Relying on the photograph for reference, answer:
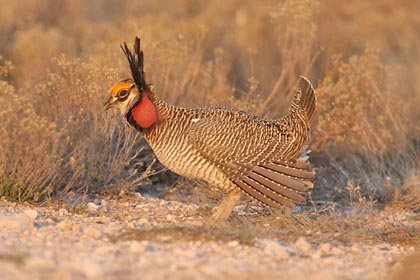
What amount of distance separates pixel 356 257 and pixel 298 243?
1.46 ft

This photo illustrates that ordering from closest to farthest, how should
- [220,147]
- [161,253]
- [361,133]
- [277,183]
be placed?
[161,253], [220,147], [277,183], [361,133]

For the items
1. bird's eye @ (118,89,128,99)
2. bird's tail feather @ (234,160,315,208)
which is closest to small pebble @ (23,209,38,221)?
bird's eye @ (118,89,128,99)

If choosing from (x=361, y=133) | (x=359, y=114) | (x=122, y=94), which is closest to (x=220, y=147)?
(x=122, y=94)

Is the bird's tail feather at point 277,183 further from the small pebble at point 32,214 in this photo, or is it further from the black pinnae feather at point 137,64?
the small pebble at point 32,214

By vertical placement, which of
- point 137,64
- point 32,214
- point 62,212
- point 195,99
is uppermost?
point 137,64

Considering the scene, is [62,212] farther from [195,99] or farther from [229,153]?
[195,99]

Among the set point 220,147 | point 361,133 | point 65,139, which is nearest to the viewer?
point 220,147

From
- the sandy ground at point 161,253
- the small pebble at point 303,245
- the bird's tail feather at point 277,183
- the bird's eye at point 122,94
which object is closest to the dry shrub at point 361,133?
the bird's tail feather at point 277,183

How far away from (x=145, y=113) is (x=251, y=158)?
1.02m

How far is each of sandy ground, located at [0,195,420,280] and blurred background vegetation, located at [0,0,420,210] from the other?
96 centimetres

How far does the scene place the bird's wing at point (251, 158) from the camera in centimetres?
705

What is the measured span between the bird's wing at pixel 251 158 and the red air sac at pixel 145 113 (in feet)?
1.27

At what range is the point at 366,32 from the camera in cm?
1562

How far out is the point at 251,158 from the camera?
7.18 meters
